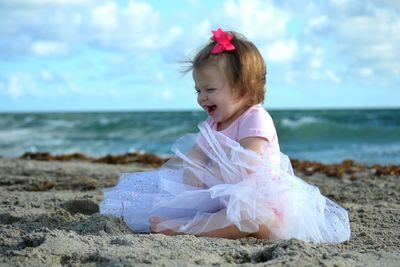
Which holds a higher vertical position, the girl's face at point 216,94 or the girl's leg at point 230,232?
the girl's face at point 216,94

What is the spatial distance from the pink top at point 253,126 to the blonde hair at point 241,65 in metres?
0.11

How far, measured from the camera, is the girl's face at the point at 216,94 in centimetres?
372

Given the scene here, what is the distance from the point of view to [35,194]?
5426mm

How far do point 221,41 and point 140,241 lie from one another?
139 cm

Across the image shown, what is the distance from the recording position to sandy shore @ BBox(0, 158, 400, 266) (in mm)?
2797

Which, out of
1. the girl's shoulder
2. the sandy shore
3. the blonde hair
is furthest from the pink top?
the sandy shore

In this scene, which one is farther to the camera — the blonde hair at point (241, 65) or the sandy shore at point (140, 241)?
the blonde hair at point (241, 65)

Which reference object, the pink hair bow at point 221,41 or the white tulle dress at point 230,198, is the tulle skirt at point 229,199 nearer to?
the white tulle dress at point 230,198

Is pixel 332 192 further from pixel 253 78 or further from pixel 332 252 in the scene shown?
pixel 332 252

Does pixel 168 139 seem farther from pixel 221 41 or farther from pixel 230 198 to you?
pixel 230 198

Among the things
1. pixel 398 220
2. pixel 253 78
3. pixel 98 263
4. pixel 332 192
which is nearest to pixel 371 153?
pixel 332 192

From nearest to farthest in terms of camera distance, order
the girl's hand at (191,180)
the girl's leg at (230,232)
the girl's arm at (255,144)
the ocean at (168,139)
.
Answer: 1. the girl's leg at (230,232)
2. the girl's arm at (255,144)
3. the girl's hand at (191,180)
4. the ocean at (168,139)

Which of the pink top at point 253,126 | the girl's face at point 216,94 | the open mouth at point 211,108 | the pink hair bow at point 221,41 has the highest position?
the pink hair bow at point 221,41

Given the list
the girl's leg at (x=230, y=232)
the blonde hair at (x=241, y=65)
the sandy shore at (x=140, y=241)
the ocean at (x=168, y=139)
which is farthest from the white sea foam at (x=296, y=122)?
the girl's leg at (x=230, y=232)
